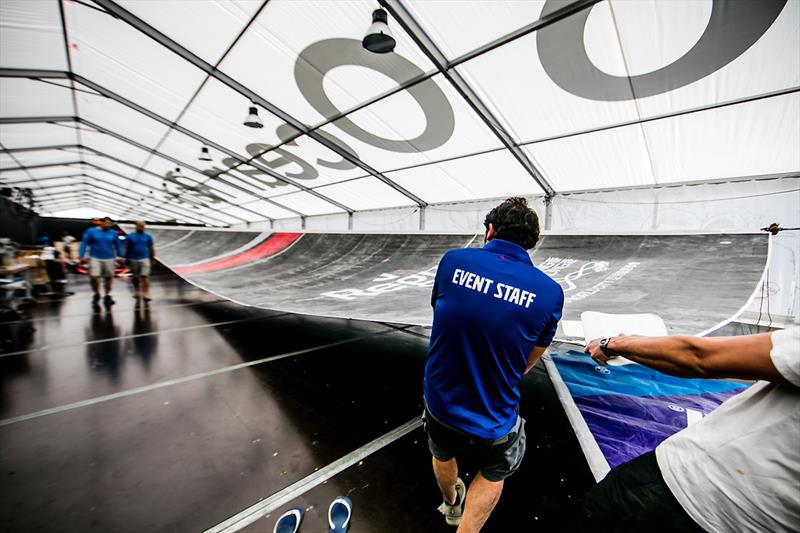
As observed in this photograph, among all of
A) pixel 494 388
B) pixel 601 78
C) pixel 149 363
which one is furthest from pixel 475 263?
pixel 601 78

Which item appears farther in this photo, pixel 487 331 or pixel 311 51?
pixel 311 51

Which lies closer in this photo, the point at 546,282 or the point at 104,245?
the point at 546,282

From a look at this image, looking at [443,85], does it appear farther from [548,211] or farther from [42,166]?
[42,166]

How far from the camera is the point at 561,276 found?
264cm

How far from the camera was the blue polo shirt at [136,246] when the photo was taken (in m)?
4.28

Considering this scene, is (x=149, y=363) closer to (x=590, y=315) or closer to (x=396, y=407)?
(x=396, y=407)

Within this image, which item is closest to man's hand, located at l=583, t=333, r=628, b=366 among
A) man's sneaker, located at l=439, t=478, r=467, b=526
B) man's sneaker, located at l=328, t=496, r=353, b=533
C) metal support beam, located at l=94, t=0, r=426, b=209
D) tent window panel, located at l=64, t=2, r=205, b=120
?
man's sneaker, located at l=439, t=478, r=467, b=526

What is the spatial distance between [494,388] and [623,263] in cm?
243

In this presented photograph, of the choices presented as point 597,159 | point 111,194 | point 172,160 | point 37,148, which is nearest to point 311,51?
point 597,159

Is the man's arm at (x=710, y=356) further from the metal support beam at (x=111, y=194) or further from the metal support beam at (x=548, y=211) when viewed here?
the metal support beam at (x=111, y=194)

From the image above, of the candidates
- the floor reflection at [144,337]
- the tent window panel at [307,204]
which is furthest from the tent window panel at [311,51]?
the tent window panel at [307,204]

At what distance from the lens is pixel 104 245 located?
4.17 m

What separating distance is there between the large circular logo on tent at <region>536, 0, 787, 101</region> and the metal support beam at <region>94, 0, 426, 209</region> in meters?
4.91

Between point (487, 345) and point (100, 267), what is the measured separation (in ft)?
19.1
